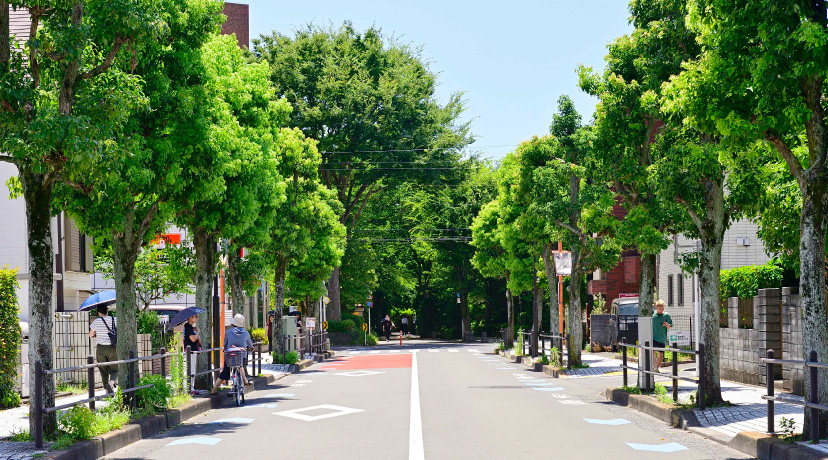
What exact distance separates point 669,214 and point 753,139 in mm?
7051

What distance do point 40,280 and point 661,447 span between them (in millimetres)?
7948

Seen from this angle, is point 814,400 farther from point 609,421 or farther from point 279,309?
point 279,309

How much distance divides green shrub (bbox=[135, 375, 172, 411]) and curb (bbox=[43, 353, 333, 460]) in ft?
0.64

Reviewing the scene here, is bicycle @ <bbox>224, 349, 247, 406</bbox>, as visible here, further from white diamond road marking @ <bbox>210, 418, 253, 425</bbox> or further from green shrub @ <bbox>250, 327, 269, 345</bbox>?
green shrub @ <bbox>250, 327, 269, 345</bbox>

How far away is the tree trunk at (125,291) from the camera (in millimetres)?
14750

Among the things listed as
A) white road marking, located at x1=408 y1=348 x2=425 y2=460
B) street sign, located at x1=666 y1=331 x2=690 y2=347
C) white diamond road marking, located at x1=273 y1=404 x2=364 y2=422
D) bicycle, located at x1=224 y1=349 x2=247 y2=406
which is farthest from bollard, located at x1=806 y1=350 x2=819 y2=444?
bicycle, located at x1=224 y1=349 x2=247 y2=406

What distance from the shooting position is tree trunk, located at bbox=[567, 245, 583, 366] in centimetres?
2892

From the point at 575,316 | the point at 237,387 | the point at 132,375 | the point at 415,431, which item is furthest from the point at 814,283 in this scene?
the point at 575,316

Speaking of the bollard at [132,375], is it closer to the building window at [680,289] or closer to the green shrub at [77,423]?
the green shrub at [77,423]

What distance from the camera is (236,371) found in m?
18.1

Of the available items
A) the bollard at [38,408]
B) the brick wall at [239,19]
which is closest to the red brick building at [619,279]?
the brick wall at [239,19]

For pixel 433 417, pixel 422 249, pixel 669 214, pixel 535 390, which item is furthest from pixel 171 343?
pixel 422 249

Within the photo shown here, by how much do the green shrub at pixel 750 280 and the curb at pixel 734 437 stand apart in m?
5.24

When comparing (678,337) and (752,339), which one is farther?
(752,339)
